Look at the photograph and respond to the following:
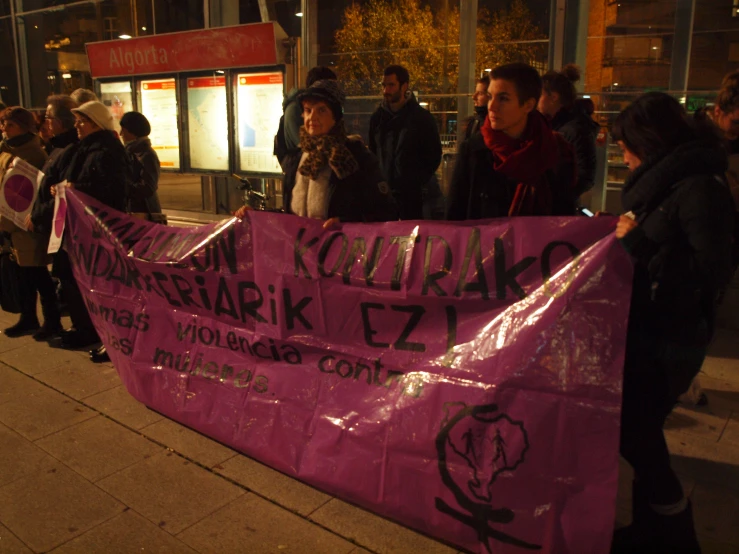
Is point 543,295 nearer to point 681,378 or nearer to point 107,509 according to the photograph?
point 681,378

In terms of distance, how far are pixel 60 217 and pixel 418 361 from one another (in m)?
3.15

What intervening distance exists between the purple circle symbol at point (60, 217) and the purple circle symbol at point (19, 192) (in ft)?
2.80

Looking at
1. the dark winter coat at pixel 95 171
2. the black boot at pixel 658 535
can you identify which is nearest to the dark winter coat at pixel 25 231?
the dark winter coat at pixel 95 171

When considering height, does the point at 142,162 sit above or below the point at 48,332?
above

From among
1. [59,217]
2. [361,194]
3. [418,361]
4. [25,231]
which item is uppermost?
[361,194]

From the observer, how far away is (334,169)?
369 cm

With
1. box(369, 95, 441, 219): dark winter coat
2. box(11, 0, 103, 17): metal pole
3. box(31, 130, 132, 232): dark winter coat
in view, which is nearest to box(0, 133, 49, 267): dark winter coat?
box(31, 130, 132, 232): dark winter coat

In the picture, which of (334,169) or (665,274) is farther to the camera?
(334,169)

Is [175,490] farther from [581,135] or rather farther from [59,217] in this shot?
[581,135]

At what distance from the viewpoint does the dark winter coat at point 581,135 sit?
4.50m

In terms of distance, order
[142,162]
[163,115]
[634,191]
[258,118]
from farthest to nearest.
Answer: [163,115], [258,118], [142,162], [634,191]

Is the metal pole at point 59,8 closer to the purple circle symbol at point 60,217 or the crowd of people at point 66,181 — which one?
the crowd of people at point 66,181

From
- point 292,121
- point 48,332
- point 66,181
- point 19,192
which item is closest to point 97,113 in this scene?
point 66,181

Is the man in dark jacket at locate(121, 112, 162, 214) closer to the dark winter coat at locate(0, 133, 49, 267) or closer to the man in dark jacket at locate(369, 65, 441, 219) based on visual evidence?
the dark winter coat at locate(0, 133, 49, 267)
